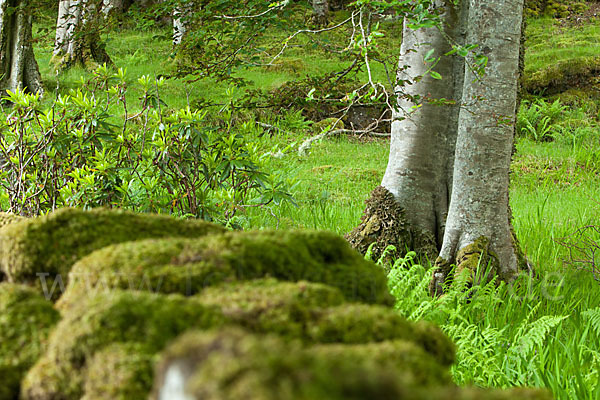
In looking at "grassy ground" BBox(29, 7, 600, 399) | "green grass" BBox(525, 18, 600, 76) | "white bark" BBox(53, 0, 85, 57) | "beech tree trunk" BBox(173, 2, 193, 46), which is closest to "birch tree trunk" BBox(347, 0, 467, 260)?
"grassy ground" BBox(29, 7, 600, 399)

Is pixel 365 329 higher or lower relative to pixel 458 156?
lower

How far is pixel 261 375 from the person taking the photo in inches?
25.5

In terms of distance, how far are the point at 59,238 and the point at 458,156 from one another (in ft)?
10.4

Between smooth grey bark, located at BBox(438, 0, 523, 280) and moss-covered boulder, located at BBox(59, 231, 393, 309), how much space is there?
261cm

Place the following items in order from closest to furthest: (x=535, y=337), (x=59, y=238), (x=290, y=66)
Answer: (x=59, y=238)
(x=535, y=337)
(x=290, y=66)

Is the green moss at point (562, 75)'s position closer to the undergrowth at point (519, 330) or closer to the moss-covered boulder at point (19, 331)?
the undergrowth at point (519, 330)

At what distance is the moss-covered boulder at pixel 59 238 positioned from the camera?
1.44 metres

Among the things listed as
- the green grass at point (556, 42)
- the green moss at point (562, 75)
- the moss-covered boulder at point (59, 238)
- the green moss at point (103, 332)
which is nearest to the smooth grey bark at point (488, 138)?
the moss-covered boulder at point (59, 238)

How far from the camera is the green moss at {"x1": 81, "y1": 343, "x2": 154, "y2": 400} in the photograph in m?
0.92

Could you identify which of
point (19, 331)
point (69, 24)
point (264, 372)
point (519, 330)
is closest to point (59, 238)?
point (19, 331)

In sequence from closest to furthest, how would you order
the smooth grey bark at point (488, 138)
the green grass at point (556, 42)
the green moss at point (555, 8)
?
the smooth grey bark at point (488, 138), the green grass at point (556, 42), the green moss at point (555, 8)

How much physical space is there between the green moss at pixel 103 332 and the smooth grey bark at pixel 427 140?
3.71 m

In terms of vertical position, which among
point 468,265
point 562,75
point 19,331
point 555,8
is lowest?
point 468,265

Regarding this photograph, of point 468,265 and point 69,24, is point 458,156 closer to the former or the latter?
point 468,265
